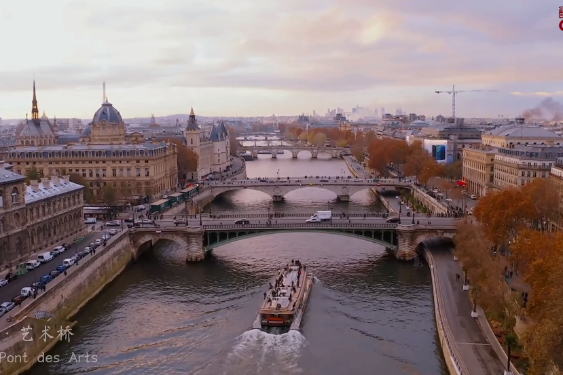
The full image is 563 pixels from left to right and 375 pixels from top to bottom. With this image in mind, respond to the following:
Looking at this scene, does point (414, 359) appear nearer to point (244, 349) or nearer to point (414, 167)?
point (244, 349)

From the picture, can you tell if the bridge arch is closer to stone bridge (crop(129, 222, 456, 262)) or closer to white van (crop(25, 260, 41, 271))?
stone bridge (crop(129, 222, 456, 262))

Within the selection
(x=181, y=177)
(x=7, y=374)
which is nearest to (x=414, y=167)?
(x=181, y=177)

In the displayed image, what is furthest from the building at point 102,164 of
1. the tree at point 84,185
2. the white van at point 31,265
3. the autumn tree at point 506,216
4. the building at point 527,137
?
the building at point 527,137

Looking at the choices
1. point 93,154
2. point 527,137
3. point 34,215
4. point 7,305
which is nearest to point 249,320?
point 7,305

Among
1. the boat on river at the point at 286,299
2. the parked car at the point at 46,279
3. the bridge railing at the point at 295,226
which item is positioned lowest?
the boat on river at the point at 286,299

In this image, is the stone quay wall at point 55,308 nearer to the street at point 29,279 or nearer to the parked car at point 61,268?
the street at point 29,279

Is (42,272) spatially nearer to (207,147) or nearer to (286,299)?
(286,299)
